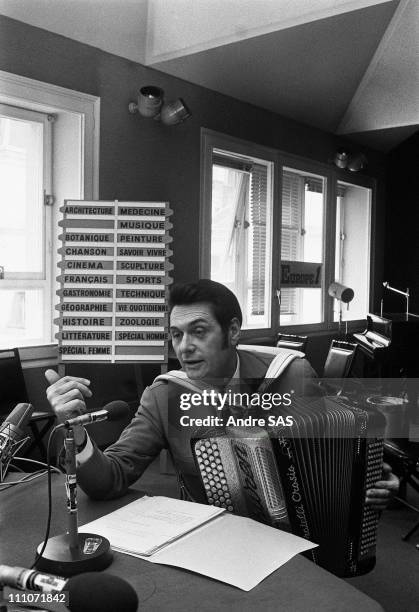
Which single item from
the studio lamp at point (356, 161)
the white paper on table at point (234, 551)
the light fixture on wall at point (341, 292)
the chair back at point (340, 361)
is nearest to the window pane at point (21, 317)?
the chair back at point (340, 361)

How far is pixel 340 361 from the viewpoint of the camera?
4129mm

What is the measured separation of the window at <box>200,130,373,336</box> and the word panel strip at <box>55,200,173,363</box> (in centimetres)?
123

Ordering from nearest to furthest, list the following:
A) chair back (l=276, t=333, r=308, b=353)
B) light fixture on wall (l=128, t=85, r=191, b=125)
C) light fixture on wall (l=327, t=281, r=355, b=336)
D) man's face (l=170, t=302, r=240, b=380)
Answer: man's face (l=170, t=302, r=240, b=380), light fixture on wall (l=128, t=85, r=191, b=125), chair back (l=276, t=333, r=308, b=353), light fixture on wall (l=327, t=281, r=355, b=336)

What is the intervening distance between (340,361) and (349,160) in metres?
3.31

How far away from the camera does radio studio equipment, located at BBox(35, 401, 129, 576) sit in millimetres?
1114

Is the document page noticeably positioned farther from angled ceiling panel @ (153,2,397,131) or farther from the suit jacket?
angled ceiling panel @ (153,2,397,131)

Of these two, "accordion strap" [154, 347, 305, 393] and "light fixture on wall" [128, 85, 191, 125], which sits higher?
"light fixture on wall" [128, 85, 191, 125]

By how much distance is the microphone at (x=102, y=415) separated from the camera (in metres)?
1.15

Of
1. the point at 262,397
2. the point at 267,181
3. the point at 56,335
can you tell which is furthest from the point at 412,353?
the point at 262,397

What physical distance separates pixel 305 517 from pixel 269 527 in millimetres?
132

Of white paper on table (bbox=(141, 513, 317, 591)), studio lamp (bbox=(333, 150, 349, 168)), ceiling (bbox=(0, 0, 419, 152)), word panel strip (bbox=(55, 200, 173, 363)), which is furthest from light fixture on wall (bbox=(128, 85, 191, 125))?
white paper on table (bbox=(141, 513, 317, 591))

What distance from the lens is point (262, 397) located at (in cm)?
173

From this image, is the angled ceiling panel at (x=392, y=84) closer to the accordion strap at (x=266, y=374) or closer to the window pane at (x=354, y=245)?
the window pane at (x=354, y=245)

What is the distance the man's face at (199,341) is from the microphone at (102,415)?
1.89 feet
